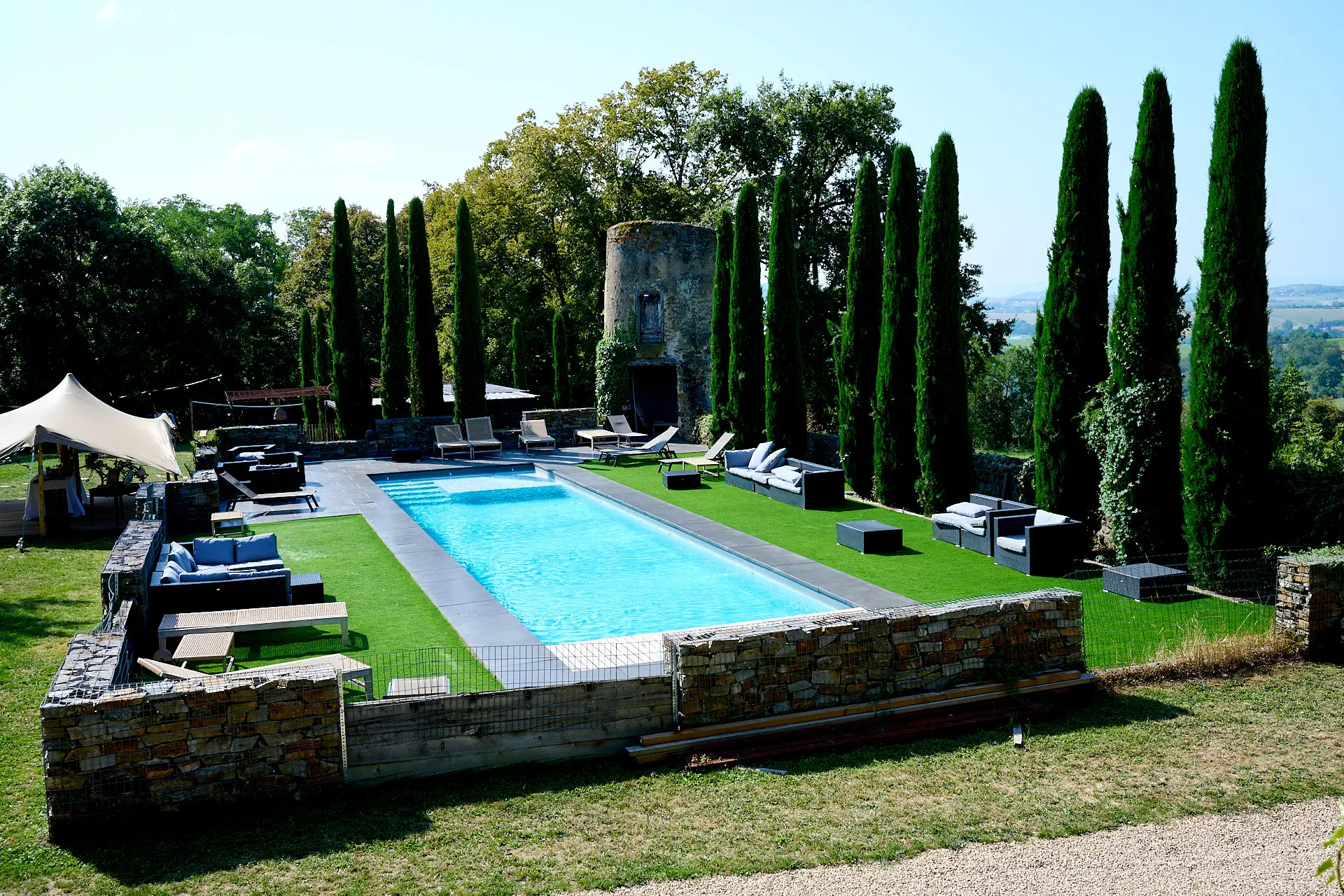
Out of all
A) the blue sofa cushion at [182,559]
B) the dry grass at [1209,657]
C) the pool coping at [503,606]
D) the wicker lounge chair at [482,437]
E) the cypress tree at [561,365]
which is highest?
the cypress tree at [561,365]

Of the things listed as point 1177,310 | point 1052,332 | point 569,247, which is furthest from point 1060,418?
point 569,247

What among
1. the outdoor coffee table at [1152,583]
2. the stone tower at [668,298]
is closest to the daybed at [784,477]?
the outdoor coffee table at [1152,583]

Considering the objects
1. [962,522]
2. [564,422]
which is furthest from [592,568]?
[564,422]

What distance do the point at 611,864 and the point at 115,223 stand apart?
35676 millimetres

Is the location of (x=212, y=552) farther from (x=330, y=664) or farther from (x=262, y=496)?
(x=262, y=496)

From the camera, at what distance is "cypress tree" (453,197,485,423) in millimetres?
27031

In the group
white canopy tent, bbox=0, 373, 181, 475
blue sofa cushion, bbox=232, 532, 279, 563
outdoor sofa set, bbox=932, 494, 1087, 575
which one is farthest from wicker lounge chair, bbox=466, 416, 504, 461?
outdoor sofa set, bbox=932, 494, 1087, 575

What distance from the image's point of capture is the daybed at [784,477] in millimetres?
17016

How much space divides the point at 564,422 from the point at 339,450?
6057 millimetres

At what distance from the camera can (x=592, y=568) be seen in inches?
542

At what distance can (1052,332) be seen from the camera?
44.2 ft

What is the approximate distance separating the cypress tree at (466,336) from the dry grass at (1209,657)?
68.9ft

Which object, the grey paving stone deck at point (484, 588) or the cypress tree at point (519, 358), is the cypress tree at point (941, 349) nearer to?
the grey paving stone deck at point (484, 588)

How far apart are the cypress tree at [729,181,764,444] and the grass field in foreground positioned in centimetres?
407
